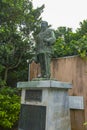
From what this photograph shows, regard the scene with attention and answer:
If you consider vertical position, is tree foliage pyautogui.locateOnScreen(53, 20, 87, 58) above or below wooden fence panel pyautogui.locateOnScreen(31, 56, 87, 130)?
above

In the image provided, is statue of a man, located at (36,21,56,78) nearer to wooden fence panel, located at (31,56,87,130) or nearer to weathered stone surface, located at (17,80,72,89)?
weathered stone surface, located at (17,80,72,89)

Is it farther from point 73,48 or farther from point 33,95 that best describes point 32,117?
point 73,48

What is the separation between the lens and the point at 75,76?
19.2ft

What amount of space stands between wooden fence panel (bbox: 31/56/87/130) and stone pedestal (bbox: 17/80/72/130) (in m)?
0.58

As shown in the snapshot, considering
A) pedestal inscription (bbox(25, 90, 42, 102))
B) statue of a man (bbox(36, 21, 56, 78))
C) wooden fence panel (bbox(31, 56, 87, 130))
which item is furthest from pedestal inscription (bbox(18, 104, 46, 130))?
wooden fence panel (bbox(31, 56, 87, 130))

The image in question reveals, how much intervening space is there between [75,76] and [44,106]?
1.62m

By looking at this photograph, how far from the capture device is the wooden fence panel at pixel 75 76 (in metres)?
5.55

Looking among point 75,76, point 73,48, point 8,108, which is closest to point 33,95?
point 75,76

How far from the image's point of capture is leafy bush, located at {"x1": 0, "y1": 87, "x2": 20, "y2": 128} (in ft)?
20.4

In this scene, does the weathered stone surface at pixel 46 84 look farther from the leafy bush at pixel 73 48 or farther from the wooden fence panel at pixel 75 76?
the leafy bush at pixel 73 48

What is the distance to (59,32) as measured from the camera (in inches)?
356

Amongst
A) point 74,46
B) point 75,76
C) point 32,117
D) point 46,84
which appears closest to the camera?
point 46,84

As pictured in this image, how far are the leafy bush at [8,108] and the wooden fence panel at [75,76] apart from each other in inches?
59.4

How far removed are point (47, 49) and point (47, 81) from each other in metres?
0.84
